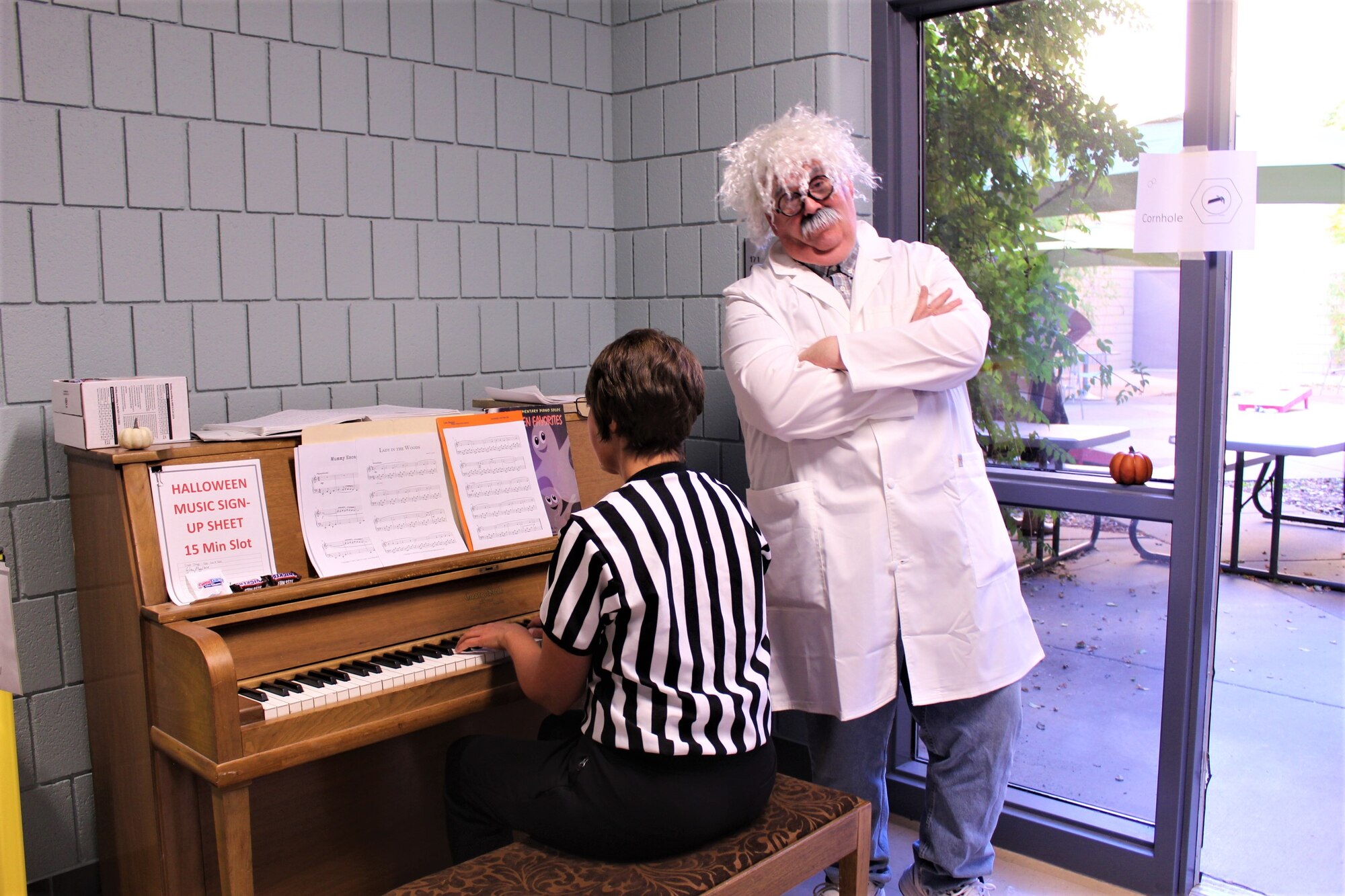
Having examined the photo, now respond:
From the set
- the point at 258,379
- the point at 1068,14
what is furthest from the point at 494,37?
the point at 1068,14

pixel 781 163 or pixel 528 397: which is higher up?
pixel 781 163

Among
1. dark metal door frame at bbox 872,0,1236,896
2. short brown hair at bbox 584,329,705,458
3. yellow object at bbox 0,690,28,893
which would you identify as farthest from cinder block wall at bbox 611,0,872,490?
yellow object at bbox 0,690,28,893

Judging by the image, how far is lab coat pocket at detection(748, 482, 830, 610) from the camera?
224cm

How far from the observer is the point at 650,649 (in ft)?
5.65

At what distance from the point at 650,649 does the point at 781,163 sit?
3.63 ft

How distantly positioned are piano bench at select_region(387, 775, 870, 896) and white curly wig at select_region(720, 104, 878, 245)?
4.02ft

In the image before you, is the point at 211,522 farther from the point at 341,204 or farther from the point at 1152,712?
the point at 1152,712

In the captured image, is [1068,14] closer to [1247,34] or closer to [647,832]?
Result: [1247,34]

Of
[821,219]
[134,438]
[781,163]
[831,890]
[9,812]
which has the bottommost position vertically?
[831,890]

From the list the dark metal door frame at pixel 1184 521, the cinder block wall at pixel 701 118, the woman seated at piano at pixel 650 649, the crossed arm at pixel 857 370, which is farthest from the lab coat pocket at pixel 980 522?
the cinder block wall at pixel 701 118

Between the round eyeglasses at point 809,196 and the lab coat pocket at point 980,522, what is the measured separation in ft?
2.07

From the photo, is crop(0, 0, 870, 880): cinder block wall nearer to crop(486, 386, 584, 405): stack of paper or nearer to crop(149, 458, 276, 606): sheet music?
crop(486, 386, 584, 405): stack of paper

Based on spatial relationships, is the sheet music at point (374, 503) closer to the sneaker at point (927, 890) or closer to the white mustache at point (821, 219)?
the white mustache at point (821, 219)

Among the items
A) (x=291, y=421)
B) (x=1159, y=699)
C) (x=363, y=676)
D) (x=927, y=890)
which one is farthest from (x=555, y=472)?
(x=1159, y=699)
